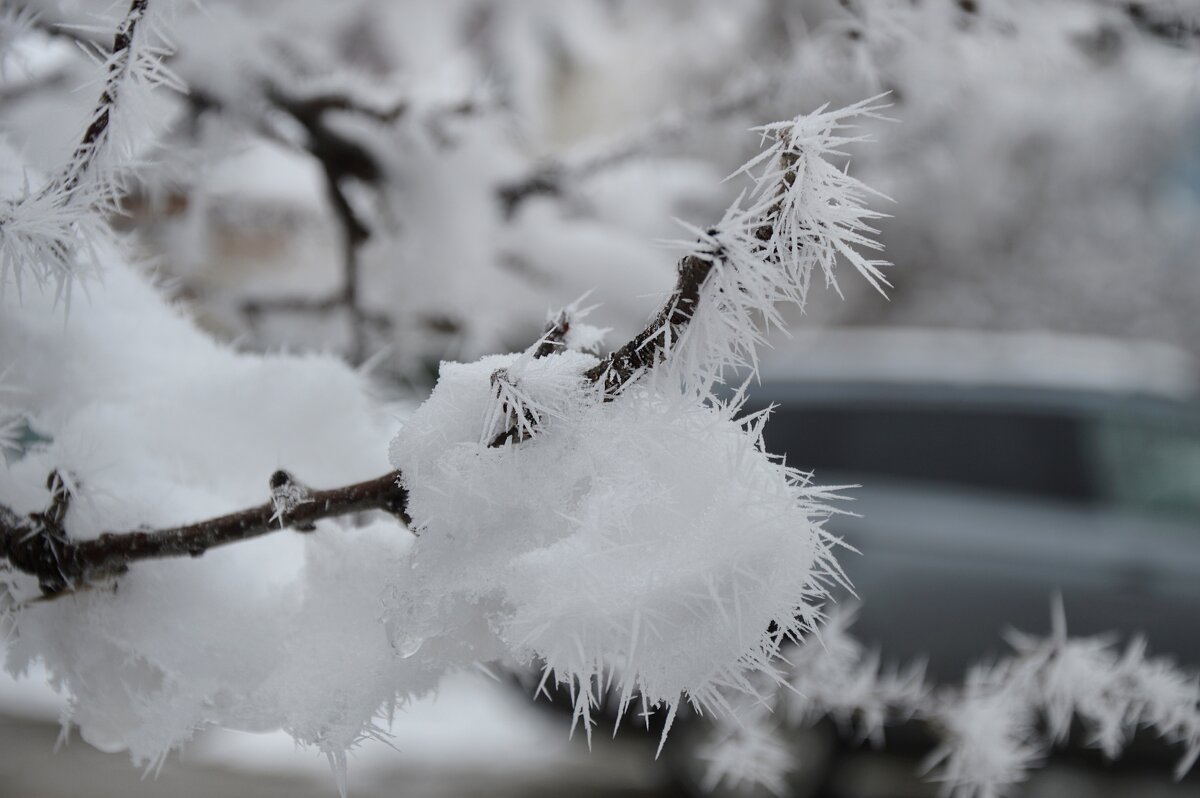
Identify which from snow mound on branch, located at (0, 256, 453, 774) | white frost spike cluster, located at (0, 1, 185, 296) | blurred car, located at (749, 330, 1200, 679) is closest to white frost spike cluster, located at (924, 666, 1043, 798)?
snow mound on branch, located at (0, 256, 453, 774)

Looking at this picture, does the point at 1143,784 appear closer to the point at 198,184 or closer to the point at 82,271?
the point at 198,184

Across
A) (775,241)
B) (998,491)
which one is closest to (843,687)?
A: (775,241)

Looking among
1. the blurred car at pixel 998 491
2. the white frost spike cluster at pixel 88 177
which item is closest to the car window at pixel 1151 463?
the blurred car at pixel 998 491

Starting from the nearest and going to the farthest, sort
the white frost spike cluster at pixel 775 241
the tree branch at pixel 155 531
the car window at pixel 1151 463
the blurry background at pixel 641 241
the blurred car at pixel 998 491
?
the white frost spike cluster at pixel 775 241 < the tree branch at pixel 155 531 < the blurry background at pixel 641 241 < the blurred car at pixel 998 491 < the car window at pixel 1151 463

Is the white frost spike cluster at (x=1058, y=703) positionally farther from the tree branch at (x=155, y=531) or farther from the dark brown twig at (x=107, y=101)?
the dark brown twig at (x=107, y=101)

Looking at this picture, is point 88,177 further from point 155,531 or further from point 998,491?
point 998,491

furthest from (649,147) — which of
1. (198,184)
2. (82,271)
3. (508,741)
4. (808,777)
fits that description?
(508,741)
